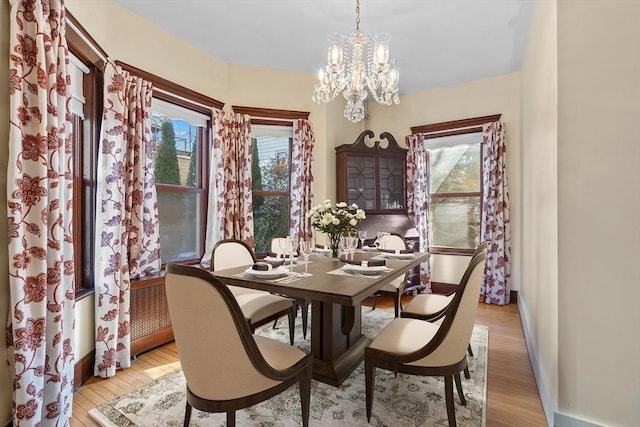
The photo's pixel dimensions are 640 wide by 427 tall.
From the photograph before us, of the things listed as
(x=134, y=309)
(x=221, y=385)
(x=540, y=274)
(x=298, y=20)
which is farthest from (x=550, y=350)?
(x=298, y=20)

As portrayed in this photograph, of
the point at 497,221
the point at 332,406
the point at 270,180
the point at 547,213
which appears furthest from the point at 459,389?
the point at 270,180

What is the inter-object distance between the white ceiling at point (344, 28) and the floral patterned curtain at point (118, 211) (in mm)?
874

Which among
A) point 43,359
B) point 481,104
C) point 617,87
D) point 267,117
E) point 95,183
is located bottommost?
point 43,359

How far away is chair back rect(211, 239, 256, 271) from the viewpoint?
262 cm

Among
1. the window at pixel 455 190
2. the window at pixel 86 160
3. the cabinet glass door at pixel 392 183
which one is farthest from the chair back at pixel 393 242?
the window at pixel 86 160

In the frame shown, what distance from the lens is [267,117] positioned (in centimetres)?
393

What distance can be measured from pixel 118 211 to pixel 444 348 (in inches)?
94.9

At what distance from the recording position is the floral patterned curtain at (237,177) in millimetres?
3600

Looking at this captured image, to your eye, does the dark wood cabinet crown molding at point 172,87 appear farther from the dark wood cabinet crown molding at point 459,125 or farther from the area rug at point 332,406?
the dark wood cabinet crown molding at point 459,125

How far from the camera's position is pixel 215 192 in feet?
11.5

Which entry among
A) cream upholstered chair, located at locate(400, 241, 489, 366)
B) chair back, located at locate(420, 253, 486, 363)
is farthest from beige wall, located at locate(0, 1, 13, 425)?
cream upholstered chair, located at locate(400, 241, 489, 366)

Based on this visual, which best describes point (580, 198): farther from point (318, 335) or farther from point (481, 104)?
point (481, 104)

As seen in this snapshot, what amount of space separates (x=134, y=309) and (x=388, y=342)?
211 centimetres

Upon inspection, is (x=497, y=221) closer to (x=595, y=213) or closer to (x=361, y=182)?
(x=361, y=182)
